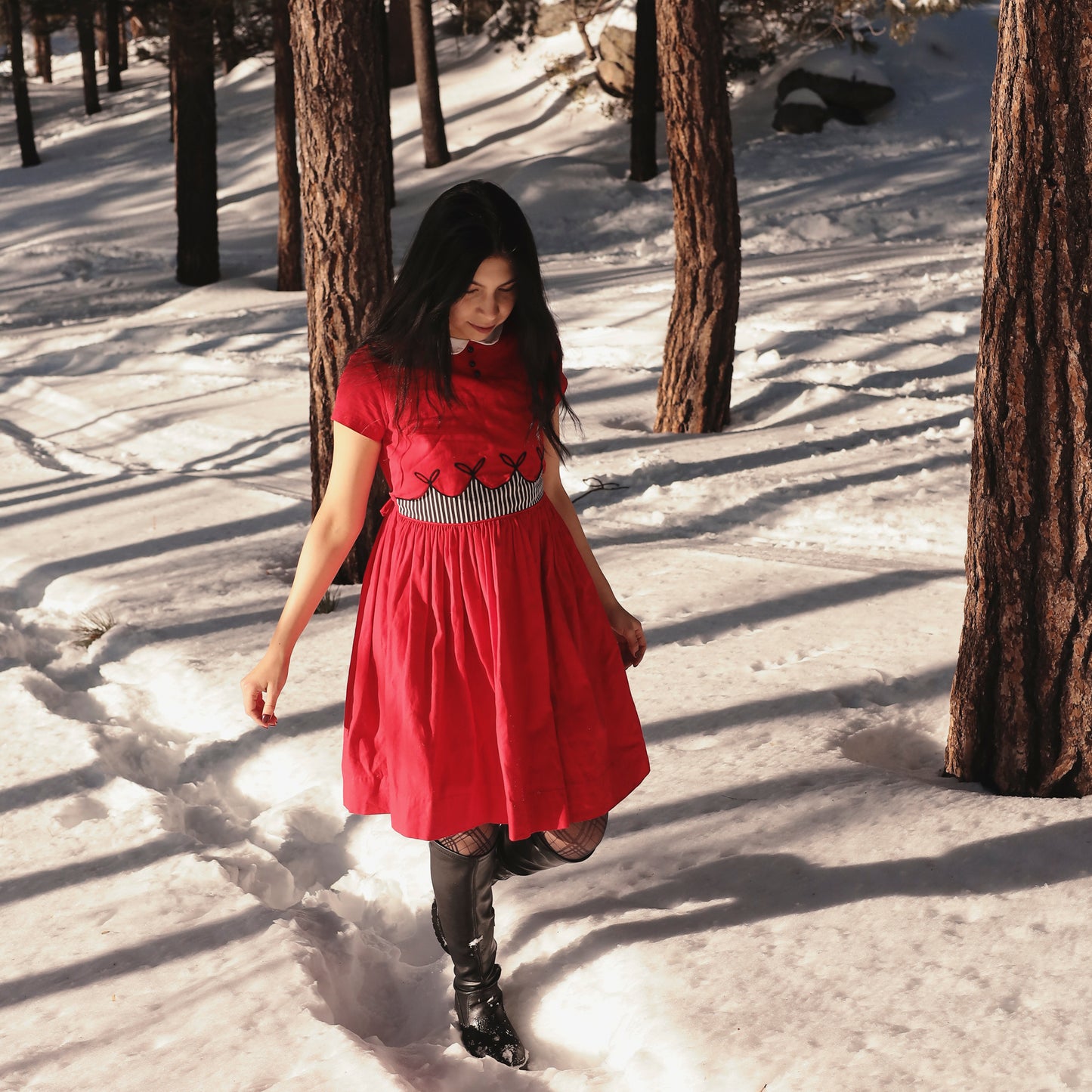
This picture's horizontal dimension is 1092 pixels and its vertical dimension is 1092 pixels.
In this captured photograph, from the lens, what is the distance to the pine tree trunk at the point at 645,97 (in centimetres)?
1798

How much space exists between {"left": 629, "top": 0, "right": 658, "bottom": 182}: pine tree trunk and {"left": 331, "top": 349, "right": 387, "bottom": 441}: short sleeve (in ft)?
56.5

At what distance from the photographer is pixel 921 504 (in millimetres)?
5891

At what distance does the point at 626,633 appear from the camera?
268 cm

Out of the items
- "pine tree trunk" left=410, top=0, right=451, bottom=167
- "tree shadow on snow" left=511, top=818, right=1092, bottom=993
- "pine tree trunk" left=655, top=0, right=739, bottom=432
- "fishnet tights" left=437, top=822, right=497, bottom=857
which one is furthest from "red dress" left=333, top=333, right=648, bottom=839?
"pine tree trunk" left=410, top=0, right=451, bottom=167

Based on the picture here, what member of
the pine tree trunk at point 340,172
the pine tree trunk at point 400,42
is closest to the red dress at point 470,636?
the pine tree trunk at point 340,172

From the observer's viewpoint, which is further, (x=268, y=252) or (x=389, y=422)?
(x=268, y=252)

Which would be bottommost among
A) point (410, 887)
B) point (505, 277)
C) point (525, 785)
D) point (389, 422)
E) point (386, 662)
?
point (410, 887)

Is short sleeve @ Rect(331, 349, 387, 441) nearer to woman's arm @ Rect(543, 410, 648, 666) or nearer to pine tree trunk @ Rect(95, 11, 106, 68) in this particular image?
woman's arm @ Rect(543, 410, 648, 666)

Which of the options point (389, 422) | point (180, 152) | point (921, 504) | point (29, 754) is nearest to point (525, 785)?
point (389, 422)

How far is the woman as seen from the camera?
2.34m

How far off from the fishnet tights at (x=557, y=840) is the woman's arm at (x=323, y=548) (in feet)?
1.62

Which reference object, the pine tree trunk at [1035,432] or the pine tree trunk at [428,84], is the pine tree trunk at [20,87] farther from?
the pine tree trunk at [1035,432]

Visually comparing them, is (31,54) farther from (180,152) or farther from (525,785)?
(525,785)

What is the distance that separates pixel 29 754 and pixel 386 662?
87.1 inches
